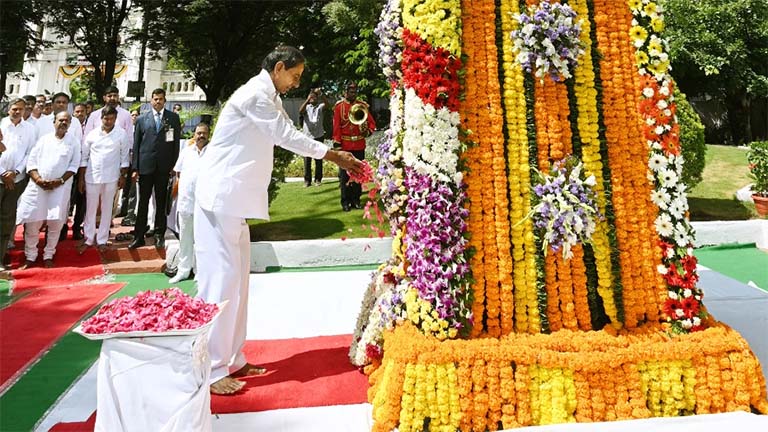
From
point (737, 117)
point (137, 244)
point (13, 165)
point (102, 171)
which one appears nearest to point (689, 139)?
point (137, 244)

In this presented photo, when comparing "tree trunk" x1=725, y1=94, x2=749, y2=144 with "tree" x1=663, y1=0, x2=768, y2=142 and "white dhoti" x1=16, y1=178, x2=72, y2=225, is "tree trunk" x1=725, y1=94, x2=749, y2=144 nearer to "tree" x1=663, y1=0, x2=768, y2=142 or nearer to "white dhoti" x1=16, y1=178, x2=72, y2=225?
"tree" x1=663, y1=0, x2=768, y2=142

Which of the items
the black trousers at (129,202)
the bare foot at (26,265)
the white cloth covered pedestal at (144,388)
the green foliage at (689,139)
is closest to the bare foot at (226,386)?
the white cloth covered pedestal at (144,388)

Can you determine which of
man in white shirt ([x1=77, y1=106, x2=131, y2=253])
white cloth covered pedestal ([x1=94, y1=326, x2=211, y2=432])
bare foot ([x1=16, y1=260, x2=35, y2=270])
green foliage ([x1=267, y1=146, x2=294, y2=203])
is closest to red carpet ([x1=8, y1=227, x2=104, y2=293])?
bare foot ([x1=16, y1=260, x2=35, y2=270])

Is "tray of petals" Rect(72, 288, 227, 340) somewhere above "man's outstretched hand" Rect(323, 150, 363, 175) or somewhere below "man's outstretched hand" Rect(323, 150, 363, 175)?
below

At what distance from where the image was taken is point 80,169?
7.75 m

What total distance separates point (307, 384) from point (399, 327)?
0.89 meters

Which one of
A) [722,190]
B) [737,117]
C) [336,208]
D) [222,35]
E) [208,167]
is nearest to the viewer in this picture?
[208,167]

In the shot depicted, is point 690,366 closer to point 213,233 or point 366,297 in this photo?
point 366,297

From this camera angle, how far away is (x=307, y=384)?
3.87 meters

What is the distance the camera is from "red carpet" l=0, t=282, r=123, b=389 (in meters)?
4.40

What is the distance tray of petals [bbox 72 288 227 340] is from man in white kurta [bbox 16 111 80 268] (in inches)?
204

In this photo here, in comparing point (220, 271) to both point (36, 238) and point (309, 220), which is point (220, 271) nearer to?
point (36, 238)

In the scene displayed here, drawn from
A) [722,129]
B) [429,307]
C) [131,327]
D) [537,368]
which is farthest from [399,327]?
[722,129]

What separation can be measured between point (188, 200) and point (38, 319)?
202 cm
